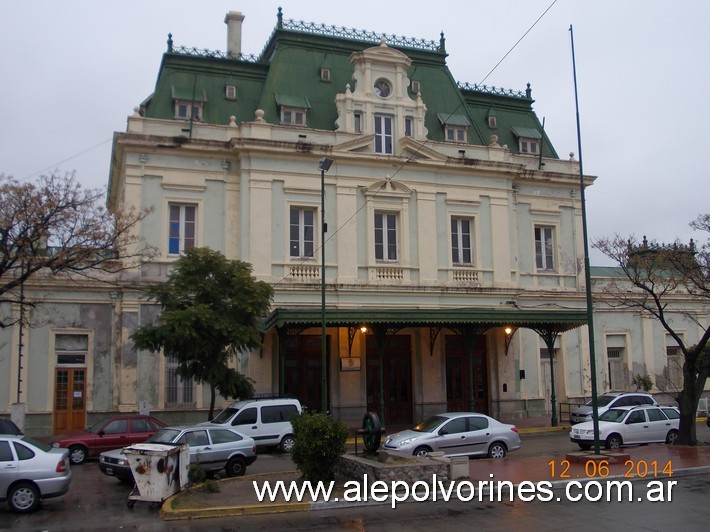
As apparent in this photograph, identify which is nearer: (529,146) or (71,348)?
(71,348)

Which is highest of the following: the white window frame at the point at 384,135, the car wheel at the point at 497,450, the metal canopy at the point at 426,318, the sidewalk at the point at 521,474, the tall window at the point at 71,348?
the white window frame at the point at 384,135

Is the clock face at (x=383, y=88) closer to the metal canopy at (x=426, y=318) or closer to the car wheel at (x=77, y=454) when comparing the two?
the metal canopy at (x=426, y=318)

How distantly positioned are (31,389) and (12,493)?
12.9 m

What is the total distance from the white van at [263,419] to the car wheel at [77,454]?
3.67 m

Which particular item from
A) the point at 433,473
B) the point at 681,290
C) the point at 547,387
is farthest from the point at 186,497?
the point at 681,290

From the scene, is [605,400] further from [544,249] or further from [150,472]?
[150,472]

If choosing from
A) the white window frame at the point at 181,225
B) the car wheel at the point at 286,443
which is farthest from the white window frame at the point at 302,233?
the car wheel at the point at 286,443

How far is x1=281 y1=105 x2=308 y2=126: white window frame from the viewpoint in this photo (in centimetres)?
3072

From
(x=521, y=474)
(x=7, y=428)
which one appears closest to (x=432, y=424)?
(x=521, y=474)

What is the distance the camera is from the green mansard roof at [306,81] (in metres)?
30.8

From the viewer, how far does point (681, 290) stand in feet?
122

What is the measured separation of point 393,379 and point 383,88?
12678mm

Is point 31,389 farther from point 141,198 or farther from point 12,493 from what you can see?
point 12,493

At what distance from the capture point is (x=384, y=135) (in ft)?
103
